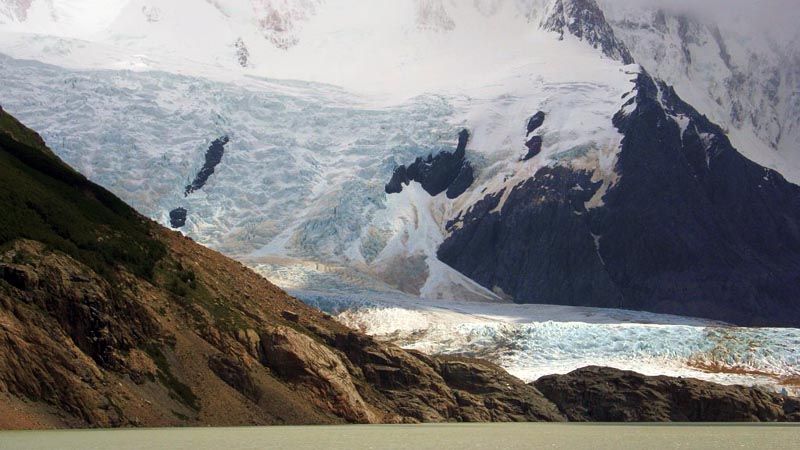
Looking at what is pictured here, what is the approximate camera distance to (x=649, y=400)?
130 meters

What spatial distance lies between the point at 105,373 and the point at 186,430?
24.8ft

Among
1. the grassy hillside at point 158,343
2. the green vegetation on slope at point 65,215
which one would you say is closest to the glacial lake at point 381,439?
the grassy hillside at point 158,343

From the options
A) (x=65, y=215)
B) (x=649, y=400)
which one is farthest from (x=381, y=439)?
(x=649, y=400)

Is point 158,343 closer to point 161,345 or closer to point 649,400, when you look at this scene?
point 161,345

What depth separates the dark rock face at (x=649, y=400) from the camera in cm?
12962

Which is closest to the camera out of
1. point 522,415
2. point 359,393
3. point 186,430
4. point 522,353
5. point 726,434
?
point 186,430

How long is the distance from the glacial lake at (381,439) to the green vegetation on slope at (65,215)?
18786mm

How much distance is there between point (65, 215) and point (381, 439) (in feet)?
118

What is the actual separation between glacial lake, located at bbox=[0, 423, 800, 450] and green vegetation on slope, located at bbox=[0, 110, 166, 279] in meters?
18.8

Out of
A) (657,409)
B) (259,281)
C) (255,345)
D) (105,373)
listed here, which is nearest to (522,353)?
(657,409)

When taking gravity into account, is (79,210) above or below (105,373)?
above

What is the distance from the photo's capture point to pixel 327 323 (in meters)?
127

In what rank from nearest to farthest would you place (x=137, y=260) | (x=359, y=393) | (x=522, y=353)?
1. (x=137, y=260)
2. (x=359, y=393)
3. (x=522, y=353)

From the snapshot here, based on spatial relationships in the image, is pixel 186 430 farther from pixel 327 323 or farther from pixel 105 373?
pixel 327 323
